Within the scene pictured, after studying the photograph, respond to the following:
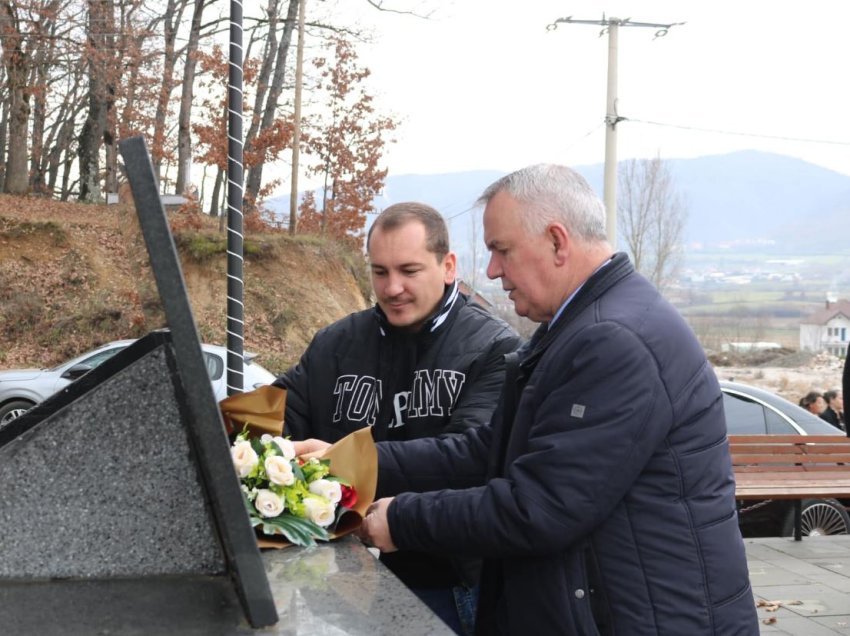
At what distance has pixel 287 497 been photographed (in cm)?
235

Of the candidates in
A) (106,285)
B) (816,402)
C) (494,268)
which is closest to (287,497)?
(494,268)

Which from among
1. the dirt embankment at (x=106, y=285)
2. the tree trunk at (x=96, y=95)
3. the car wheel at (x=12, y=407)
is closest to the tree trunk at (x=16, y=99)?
the dirt embankment at (x=106, y=285)

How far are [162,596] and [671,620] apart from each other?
99cm

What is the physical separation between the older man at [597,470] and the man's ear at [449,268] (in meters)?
0.80

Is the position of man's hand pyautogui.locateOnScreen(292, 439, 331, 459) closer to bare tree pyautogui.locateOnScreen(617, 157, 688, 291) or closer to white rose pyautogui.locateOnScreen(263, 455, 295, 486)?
white rose pyautogui.locateOnScreen(263, 455, 295, 486)

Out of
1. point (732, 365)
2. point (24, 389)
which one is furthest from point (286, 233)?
point (732, 365)

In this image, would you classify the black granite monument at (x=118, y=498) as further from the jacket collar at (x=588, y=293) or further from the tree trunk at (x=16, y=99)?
the tree trunk at (x=16, y=99)

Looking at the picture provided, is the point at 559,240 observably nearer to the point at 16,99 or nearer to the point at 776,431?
the point at 776,431

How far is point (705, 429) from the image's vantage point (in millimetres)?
2156

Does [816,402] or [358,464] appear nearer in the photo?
[358,464]

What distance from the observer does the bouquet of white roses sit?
230 centimetres

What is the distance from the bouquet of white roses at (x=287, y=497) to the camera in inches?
90.5

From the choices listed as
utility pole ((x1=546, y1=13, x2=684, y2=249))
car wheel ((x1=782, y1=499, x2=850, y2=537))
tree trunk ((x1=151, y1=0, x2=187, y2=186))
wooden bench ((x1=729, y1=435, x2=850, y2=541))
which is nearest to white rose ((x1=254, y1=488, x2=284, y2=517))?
wooden bench ((x1=729, y1=435, x2=850, y2=541))

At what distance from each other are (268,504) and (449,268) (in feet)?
3.73
